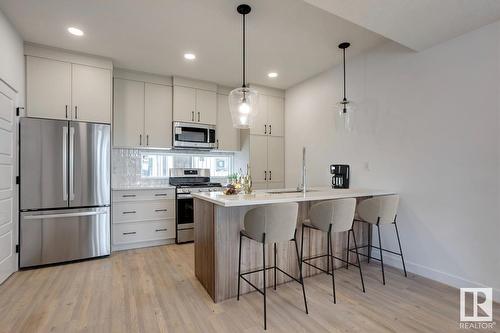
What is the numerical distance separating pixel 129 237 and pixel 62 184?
116 centimetres

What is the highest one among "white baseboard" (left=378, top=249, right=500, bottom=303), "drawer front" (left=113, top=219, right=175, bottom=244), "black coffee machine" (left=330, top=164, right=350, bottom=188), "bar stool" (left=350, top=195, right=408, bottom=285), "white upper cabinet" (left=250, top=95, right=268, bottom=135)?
"white upper cabinet" (left=250, top=95, right=268, bottom=135)

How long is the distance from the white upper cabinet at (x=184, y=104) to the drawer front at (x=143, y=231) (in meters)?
1.74

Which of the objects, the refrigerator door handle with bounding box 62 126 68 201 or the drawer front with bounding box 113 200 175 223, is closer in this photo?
the refrigerator door handle with bounding box 62 126 68 201

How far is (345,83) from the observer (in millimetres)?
3586

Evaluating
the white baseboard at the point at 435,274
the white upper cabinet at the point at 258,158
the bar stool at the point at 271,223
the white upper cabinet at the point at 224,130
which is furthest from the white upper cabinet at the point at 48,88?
the white baseboard at the point at 435,274

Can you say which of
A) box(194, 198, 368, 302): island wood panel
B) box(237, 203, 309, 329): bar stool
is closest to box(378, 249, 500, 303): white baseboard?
box(194, 198, 368, 302): island wood panel

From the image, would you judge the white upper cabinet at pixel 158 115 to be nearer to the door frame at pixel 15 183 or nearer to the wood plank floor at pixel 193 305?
the door frame at pixel 15 183

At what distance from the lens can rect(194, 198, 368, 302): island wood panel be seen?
7.25 ft

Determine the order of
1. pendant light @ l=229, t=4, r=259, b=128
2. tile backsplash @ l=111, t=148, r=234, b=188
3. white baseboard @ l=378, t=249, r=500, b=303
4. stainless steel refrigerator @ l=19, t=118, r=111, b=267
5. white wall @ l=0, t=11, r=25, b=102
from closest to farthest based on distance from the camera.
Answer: white baseboard @ l=378, t=249, r=500, b=303 < white wall @ l=0, t=11, r=25, b=102 < pendant light @ l=229, t=4, r=259, b=128 < stainless steel refrigerator @ l=19, t=118, r=111, b=267 < tile backsplash @ l=111, t=148, r=234, b=188

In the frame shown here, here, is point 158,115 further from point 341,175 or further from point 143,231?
point 341,175

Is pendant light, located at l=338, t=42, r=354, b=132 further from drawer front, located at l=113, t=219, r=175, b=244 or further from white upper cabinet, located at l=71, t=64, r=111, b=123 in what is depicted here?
white upper cabinet, located at l=71, t=64, r=111, b=123

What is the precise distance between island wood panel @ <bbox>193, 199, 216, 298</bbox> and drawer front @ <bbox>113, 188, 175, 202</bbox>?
1427 millimetres

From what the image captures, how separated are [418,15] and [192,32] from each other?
7.25ft

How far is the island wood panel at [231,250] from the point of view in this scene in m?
2.21
